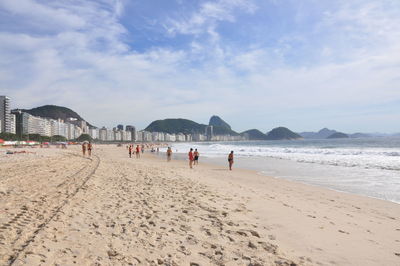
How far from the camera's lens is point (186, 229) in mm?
5031

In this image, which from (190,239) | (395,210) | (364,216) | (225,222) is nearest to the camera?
(190,239)

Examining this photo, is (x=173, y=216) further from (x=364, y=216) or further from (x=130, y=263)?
(x=364, y=216)

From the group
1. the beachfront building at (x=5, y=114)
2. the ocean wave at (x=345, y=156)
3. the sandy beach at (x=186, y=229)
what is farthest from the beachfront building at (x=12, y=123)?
the sandy beach at (x=186, y=229)

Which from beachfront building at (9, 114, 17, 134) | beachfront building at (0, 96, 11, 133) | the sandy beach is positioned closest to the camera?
the sandy beach

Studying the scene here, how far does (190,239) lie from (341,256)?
230cm

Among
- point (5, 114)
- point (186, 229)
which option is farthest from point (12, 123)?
point (186, 229)

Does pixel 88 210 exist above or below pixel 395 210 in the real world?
above

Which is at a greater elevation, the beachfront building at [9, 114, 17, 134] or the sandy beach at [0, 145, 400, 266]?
the beachfront building at [9, 114, 17, 134]

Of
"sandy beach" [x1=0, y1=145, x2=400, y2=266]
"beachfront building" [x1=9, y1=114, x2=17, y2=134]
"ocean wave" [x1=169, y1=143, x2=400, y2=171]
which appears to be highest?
"beachfront building" [x1=9, y1=114, x2=17, y2=134]

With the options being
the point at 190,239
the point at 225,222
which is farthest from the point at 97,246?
the point at 225,222

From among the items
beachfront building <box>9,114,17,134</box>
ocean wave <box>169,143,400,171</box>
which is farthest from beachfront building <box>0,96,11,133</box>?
ocean wave <box>169,143,400,171</box>

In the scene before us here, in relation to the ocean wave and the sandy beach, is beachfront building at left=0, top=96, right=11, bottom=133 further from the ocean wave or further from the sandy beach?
the sandy beach

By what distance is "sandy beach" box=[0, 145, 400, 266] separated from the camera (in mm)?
3826

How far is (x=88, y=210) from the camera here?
19.8ft
